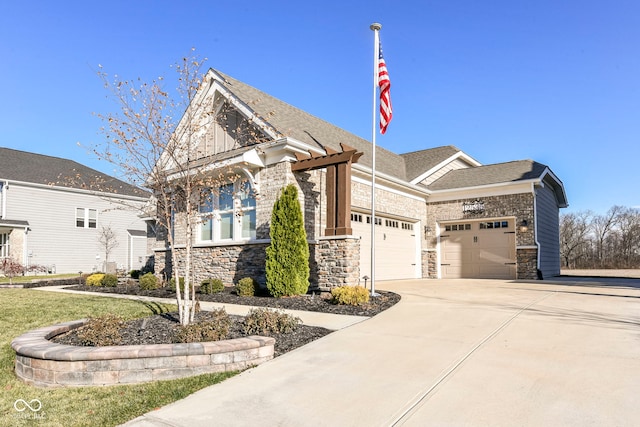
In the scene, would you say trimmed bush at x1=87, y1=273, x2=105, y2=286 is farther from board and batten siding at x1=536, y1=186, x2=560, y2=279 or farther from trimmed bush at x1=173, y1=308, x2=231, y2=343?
board and batten siding at x1=536, y1=186, x2=560, y2=279

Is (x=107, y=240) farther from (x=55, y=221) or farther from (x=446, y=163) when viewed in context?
(x=446, y=163)

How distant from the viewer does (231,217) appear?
1335cm

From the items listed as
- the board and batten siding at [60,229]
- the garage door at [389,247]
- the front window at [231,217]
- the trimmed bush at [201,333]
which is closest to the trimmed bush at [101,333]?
the trimmed bush at [201,333]

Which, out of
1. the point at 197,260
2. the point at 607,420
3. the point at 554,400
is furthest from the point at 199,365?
the point at 197,260

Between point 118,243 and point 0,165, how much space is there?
24.9 ft

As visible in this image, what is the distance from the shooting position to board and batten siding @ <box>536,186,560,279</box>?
16.4m

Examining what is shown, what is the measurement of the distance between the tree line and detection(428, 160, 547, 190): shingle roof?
1658 centimetres

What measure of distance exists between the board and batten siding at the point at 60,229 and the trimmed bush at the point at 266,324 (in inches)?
741

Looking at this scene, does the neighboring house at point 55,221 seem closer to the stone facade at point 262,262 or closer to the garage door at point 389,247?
the stone facade at point 262,262

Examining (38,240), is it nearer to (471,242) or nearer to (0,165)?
(0,165)

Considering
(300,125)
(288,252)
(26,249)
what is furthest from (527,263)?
(26,249)

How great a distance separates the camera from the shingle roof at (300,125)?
12945 millimetres

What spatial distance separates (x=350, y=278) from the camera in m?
10.6

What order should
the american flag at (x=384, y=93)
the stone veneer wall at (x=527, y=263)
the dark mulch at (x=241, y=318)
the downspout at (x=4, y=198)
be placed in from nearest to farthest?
the dark mulch at (x=241, y=318)
the american flag at (x=384, y=93)
the stone veneer wall at (x=527, y=263)
the downspout at (x=4, y=198)
